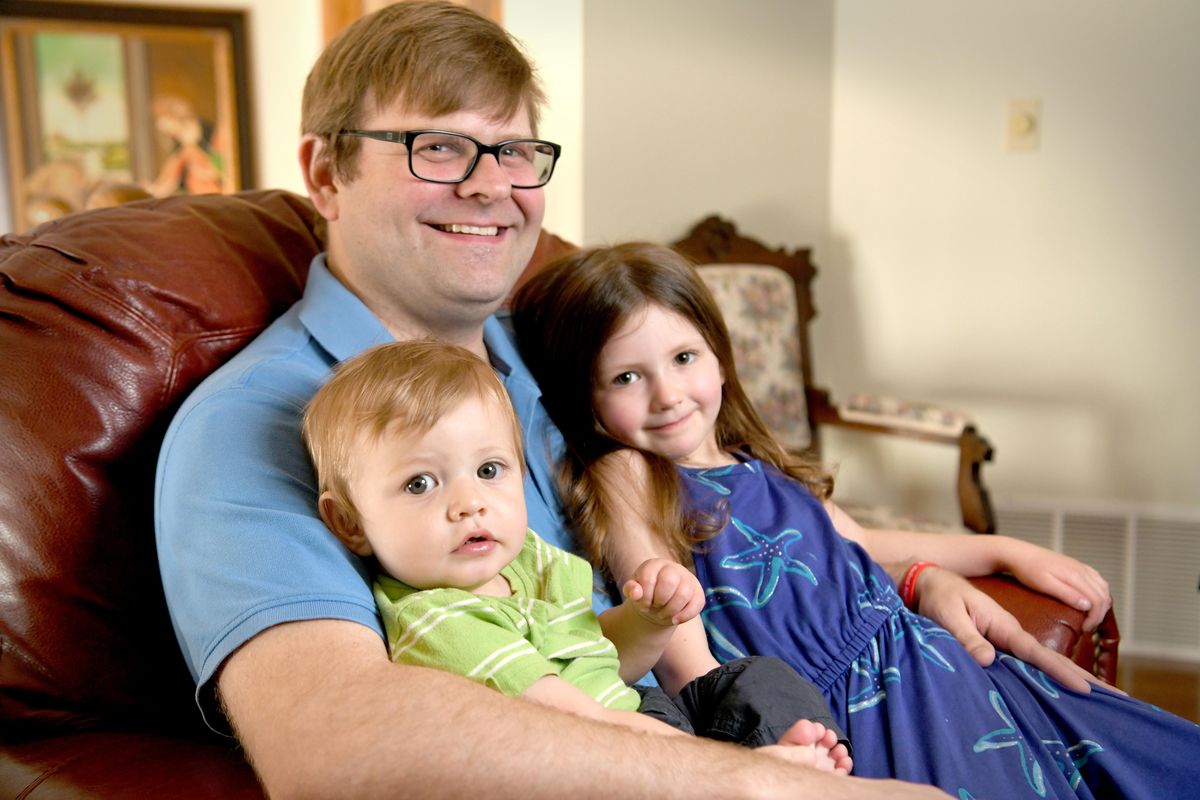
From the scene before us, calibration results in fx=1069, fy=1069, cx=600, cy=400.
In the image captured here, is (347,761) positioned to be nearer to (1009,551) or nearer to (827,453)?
(1009,551)

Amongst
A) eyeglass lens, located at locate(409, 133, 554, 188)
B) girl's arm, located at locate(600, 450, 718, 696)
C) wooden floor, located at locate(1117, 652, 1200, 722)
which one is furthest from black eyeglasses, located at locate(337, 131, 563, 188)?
wooden floor, located at locate(1117, 652, 1200, 722)

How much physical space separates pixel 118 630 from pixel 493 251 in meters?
0.64

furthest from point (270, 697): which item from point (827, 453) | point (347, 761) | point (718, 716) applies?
point (827, 453)

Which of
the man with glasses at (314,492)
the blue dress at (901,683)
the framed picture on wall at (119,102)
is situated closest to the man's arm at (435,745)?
the man with glasses at (314,492)

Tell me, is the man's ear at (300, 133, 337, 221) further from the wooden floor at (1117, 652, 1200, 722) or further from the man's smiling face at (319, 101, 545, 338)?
the wooden floor at (1117, 652, 1200, 722)

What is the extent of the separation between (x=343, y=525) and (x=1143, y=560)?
304 centimetres

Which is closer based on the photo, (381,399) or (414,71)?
(381,399)

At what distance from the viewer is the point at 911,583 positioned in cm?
162

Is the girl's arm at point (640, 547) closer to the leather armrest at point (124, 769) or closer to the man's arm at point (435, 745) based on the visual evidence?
the man's arm at point (435, 745)

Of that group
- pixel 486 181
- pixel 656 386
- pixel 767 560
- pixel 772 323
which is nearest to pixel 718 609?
pixel 767 560

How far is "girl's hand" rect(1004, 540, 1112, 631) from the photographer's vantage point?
1.56 metres

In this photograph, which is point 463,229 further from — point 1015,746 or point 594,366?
point 1015,746

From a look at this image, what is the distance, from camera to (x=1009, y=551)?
1659mm

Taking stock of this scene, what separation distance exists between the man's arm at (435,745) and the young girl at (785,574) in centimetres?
38
